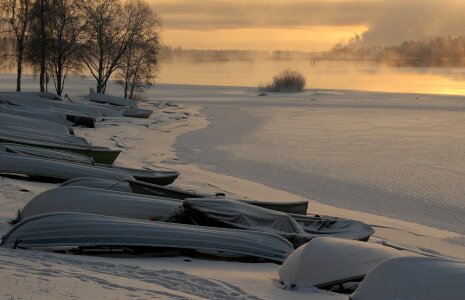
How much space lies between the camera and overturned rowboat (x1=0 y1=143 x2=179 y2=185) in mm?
12969

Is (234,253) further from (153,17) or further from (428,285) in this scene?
(153,17)

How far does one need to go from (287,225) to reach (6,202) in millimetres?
3922

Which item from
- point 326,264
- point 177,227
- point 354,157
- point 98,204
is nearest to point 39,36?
point 354,157

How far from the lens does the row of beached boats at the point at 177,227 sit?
6.55 metres

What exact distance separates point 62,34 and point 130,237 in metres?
34.4

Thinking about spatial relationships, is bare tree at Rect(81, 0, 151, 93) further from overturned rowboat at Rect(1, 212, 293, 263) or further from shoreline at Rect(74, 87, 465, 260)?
overturned rowboat at Rect(1, 212, 293, 263)

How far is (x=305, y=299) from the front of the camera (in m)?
6.02

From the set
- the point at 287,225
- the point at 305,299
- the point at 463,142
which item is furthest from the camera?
the point at 463,142

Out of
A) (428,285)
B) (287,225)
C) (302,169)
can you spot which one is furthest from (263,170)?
(428,285)

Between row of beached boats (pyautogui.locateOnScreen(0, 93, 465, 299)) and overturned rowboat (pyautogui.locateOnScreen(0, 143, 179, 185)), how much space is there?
5 centimetres

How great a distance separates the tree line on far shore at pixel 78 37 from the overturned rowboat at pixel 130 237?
1232 inches

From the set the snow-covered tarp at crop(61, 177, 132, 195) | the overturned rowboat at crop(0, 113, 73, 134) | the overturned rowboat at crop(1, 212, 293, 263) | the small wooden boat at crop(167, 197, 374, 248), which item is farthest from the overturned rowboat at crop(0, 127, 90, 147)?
the overturned rowboat at crop(1, 212, 293, 263)

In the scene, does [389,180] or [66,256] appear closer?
[66,256]

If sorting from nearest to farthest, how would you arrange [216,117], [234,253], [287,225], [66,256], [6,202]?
[66,256]
[234,253]
[287,225]
[6,202]
[216,117]
